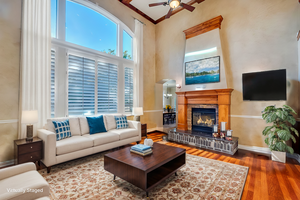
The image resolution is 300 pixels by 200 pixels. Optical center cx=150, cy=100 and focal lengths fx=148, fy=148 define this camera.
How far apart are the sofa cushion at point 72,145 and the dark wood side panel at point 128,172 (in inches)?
39.3

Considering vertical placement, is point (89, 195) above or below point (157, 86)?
below

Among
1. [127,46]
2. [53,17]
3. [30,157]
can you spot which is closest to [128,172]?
[30,157]

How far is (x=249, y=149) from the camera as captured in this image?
4055 millimetres

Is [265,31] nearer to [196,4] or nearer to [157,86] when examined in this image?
[196,4]

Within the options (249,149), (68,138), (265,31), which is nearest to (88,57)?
(68,138)

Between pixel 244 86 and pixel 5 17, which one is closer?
pixel 5 17

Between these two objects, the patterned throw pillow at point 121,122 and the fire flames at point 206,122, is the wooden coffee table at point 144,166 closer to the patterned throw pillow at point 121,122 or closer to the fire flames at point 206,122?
the patterned throw pillow at point 121,122

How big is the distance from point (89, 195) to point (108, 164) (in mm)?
459

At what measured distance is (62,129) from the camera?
3.19 m

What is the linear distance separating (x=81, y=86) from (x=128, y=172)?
118 inches

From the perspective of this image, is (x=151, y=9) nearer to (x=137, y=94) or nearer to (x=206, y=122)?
(x=137, y=94)

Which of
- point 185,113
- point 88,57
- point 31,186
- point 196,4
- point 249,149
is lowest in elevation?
point 249,149

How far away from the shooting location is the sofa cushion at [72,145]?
9.16 feet

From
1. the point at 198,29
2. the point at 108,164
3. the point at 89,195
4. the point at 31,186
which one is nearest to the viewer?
the point at 31,186
